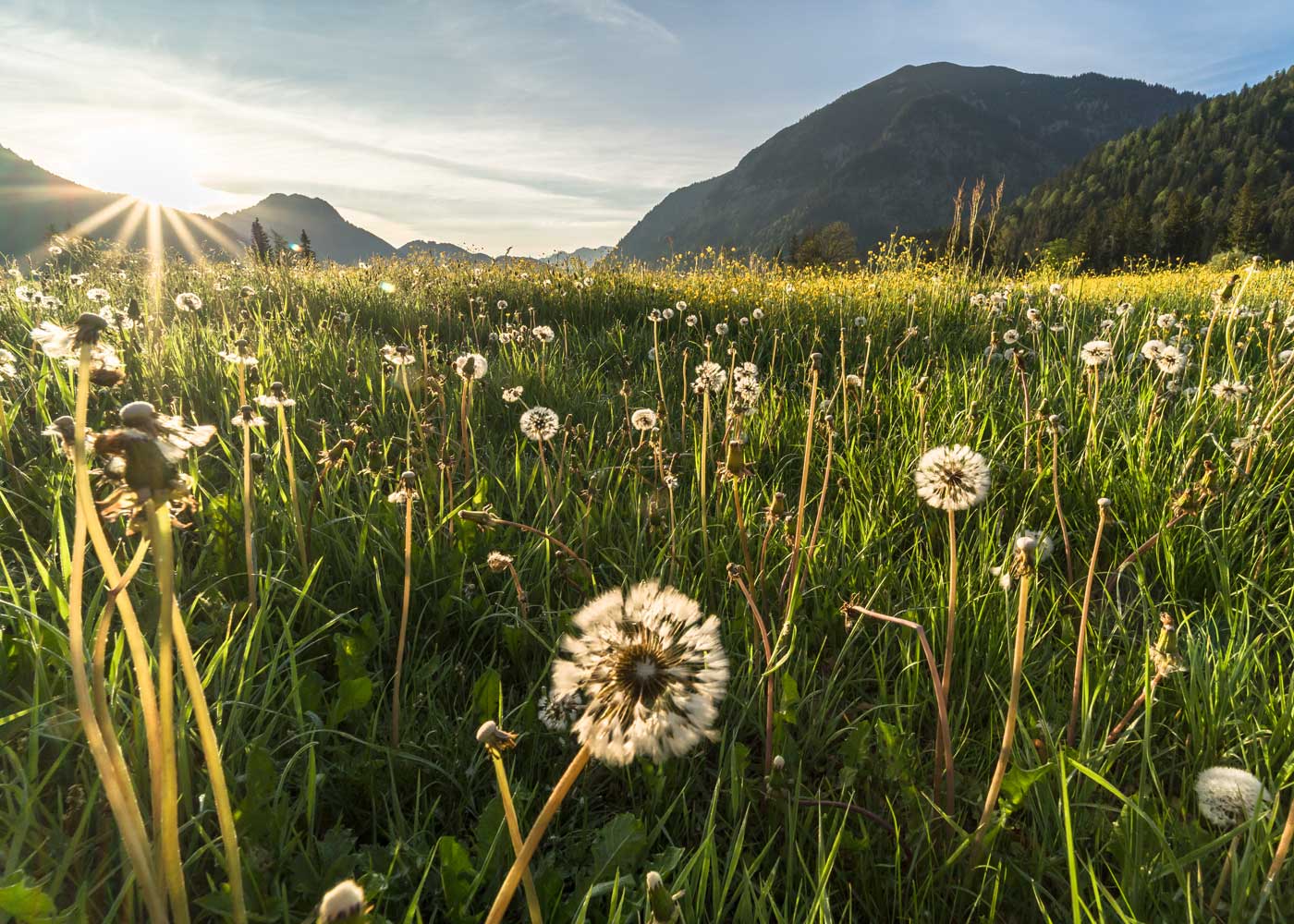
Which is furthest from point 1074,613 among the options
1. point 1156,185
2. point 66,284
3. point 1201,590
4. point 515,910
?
point 1156,185

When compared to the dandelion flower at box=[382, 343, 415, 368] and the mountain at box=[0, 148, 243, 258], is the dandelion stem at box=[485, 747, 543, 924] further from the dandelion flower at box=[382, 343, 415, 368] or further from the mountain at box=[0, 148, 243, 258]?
the mountain at box=[0, 148, 243, 258]

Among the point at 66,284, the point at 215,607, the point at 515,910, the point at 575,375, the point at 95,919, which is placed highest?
the point at 66,284

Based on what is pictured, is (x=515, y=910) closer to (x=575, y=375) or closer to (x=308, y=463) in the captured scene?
(x=308, y=463)

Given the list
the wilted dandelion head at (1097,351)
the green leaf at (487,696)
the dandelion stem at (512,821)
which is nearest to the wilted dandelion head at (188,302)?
the green leaf at (487,696)

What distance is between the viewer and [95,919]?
1129mm

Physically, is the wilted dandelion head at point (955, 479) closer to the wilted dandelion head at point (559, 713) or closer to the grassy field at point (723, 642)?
the grassy field at point (723, 642)

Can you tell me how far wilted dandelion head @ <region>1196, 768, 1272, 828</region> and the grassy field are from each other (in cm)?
2

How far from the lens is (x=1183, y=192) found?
292 feet

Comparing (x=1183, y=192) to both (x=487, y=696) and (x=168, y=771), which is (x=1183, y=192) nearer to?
(x=487, y=696)

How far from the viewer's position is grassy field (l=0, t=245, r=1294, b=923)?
4.05ft

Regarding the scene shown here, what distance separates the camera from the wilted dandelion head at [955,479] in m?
1.62

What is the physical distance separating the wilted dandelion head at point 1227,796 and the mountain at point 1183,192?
83850mm

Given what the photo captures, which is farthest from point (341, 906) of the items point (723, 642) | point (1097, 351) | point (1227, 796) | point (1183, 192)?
point (1183, 192)

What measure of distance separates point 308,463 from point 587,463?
4.28 feet
